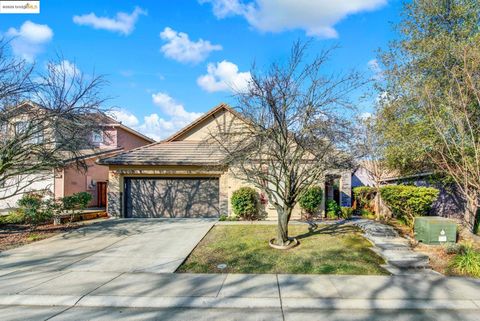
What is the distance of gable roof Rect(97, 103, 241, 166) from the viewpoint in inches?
530

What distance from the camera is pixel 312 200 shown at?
1284 centimetres

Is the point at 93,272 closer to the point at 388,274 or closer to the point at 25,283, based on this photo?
the point at 25,283

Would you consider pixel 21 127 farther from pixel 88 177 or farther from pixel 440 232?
pixel 440 232

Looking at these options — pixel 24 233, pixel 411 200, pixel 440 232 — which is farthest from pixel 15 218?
pixel 411 200

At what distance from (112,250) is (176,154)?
23.5ft

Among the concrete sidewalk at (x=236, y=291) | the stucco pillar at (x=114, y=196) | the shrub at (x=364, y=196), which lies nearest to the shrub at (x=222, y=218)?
the stucco pillar at (x=114, y=196)

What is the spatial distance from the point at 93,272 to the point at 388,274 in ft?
22.1

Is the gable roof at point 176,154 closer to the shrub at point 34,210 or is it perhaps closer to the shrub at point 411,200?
the shrub at point 34,210

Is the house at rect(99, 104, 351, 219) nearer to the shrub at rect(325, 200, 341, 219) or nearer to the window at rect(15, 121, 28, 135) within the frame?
the shrub at rect(325, 200, 341, 219)

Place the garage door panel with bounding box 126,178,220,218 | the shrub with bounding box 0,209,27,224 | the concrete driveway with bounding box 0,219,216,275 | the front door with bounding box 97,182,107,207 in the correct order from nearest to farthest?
the concrete driveway with bounding box 0,219,216,275
the shrub with bounding box 0,209,27,224
the garage door panel with bounding box 126,178,220,218
the front door with bounding box 97,182,107,207

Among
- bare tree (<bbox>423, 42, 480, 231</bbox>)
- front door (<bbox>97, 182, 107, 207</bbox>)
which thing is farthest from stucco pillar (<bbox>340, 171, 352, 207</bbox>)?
front door (<bbox>97, 182, 107, 207</bbox>)

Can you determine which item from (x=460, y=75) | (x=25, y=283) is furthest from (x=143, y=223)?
(x=460, y=75)

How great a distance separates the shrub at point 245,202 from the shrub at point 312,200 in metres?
2.28

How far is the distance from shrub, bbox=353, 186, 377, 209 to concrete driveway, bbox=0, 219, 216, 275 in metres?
9.70
